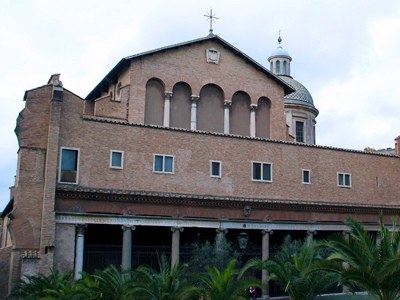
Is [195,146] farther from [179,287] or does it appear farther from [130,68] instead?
[179,287]

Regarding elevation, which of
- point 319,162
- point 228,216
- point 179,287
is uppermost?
point 319,162

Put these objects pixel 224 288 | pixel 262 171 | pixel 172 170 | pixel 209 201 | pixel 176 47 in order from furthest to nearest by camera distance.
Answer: pixel 176 47 < pixel 262 171 < pixel 209 201 < pixel 172 170 < pixel 224 288

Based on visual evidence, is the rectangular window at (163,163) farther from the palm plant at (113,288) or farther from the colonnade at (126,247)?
the palm plant at (113,288)

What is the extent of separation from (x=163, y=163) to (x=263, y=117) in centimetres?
992

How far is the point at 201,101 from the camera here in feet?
98.1

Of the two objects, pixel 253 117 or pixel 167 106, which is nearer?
pixel 167 106

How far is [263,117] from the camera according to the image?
31.6 meters

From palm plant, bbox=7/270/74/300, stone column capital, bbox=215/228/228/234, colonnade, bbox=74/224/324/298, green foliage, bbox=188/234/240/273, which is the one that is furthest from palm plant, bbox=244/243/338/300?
palm plant, bbox=7/270/74/300

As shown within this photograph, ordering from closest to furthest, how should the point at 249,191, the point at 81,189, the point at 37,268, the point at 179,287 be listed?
1. the point at 179,287
2. the point at 37,268
3. the point at 81,189
4. the point at 249,191

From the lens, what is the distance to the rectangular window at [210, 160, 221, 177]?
24583 millimetres

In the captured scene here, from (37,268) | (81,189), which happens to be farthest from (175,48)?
(37,268)

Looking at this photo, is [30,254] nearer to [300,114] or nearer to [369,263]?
[369,263]

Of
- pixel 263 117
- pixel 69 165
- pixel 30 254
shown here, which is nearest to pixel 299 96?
pixel 263 117

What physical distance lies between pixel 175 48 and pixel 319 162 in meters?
9.75
